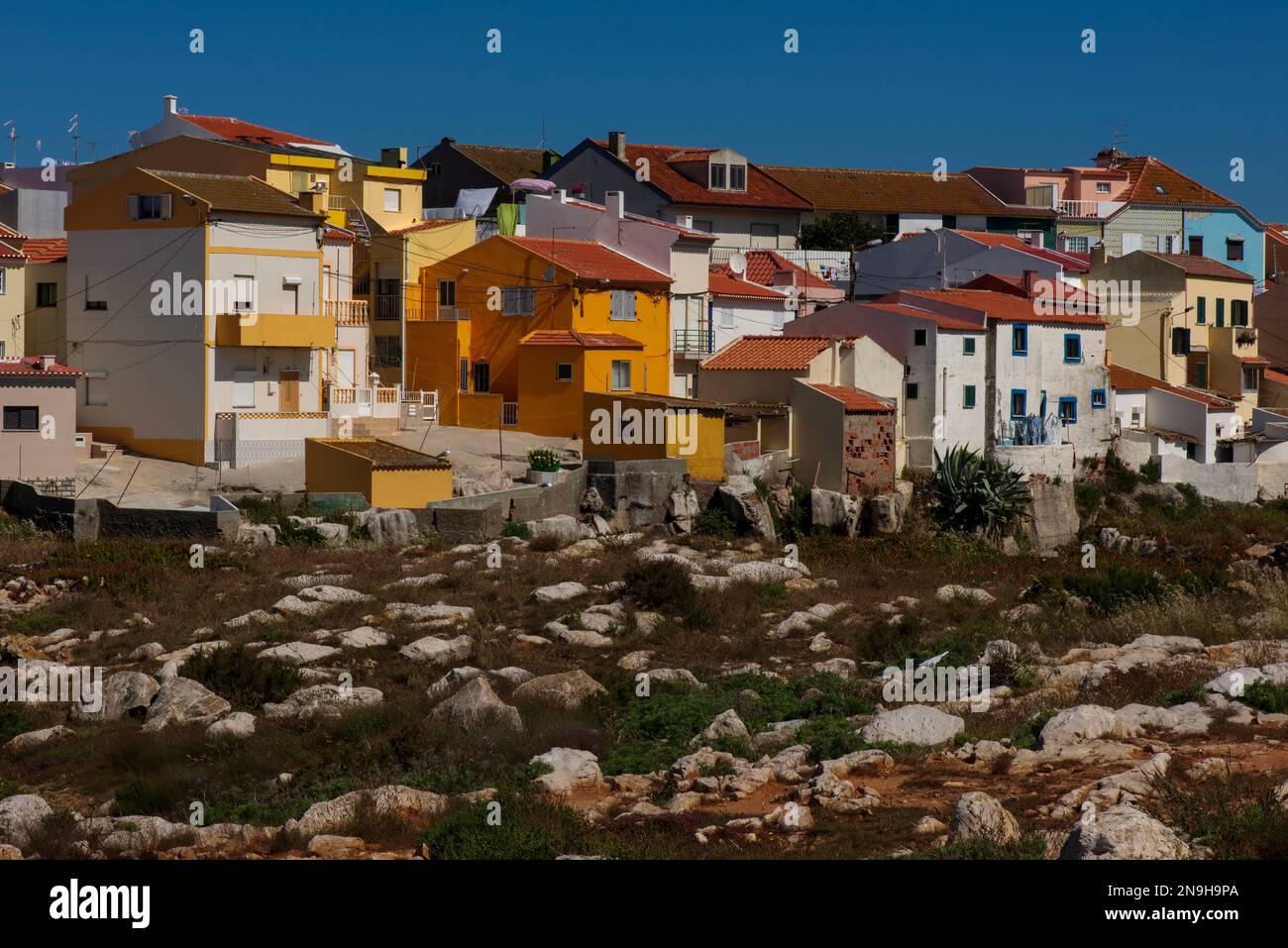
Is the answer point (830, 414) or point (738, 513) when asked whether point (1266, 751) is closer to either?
point (738, 513)

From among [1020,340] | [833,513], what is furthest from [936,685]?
[1020,340]

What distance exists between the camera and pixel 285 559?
27.6 metres

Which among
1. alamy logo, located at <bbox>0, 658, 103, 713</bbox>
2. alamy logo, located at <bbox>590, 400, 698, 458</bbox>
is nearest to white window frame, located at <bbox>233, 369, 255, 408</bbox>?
alamy logo, located at <bbox>590, 400, 698, 458</bbox>

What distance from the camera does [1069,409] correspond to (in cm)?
4972

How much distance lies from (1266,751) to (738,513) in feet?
79.1

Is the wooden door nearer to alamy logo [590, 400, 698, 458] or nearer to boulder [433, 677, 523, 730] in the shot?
alamy logo [590, 400, 698, 458]

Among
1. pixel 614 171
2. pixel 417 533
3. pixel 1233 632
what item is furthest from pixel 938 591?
pixel 614 171

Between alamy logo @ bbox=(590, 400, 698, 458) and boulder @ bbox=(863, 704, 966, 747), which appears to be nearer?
boulder @ bbox=(863, 704, 966, 747)

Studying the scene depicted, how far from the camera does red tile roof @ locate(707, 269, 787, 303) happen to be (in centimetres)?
5209

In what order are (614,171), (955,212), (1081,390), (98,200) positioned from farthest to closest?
(955,212) → (614,171) → (1081,390) → (98,200)

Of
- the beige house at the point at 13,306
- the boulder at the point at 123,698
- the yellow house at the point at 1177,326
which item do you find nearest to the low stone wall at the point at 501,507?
the boulder at the point at 123,698

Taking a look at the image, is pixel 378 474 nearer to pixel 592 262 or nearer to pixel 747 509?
pixel 747 509

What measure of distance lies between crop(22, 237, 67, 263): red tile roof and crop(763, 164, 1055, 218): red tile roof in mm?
35254
